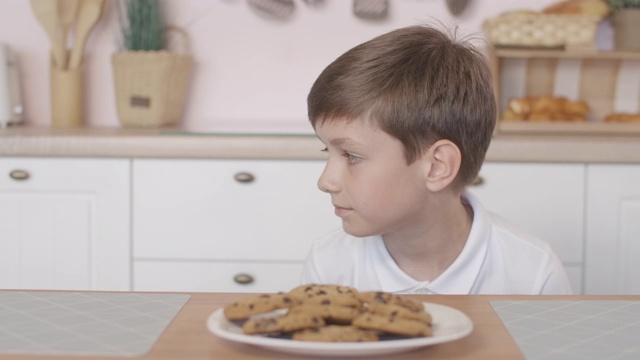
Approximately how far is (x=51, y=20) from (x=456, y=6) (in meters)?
1.13

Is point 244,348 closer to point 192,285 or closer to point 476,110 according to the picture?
point 476,110

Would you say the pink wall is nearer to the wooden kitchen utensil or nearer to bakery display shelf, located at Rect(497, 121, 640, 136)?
the wooden kitchen utensil

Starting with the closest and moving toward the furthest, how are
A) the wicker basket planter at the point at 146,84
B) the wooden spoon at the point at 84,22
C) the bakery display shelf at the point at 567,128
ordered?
the bakery display shelf at the point at 567,128, the wicker basket planter at the point at 146,84, the wooden spoon at the point at 84,22

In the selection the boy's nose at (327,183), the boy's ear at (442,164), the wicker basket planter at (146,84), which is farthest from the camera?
the wicker basket planter at (146,84)

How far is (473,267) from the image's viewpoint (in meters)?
1.38

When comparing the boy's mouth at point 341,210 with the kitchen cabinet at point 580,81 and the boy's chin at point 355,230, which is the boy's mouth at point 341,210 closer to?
the boy's chin at point 355,230

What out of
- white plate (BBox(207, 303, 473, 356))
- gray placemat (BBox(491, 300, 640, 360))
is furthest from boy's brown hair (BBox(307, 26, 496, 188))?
white plate (BBox(207, 303, 473, 356))

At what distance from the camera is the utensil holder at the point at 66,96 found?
263cm

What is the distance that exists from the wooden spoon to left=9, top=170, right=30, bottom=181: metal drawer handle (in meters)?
0.47

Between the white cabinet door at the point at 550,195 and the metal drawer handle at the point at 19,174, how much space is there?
3.49 feet

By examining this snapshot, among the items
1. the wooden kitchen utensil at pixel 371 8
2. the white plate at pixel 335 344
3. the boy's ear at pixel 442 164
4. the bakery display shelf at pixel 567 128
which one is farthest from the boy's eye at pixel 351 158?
the wooden kitchen utensil at pixel 371 8

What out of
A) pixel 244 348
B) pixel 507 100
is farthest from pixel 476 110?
pixel 507 100

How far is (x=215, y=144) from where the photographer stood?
2213 mm

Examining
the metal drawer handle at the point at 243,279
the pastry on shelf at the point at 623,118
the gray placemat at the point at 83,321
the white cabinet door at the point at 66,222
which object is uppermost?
the pastry on shelf at the point at 623,118
